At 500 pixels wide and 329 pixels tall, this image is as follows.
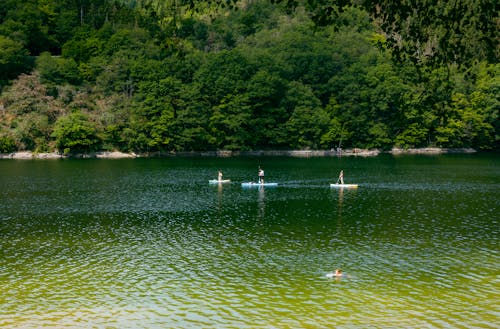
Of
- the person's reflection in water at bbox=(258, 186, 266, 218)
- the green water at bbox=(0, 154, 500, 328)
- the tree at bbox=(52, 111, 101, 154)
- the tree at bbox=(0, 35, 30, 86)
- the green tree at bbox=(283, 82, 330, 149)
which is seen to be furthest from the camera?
the green tree at bbox=(283, 82, 330, 149)

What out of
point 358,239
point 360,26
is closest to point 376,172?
point 358,239

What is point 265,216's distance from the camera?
47.1 metres

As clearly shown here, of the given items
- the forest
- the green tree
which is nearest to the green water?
the forest

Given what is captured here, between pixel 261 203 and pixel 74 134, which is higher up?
pixel 74 134

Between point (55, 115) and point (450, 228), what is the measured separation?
9479 centimetres

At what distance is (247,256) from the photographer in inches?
1312

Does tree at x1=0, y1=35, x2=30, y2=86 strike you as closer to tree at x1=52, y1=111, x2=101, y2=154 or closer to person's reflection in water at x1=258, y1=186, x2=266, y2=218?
tree at x1=52, y1=111, x2=101, y2=154

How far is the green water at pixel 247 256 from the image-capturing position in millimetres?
23969

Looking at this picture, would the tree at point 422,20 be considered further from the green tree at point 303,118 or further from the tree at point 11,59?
the tree at point 11,59

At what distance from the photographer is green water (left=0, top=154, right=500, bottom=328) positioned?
23969mm

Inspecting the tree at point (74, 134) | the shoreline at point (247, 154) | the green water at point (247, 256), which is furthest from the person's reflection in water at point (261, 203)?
the tree at point (74, 134)

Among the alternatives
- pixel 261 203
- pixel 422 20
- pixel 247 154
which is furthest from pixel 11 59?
pixel 422 20

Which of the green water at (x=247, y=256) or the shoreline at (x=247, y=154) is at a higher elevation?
the shoreline at (x=247, y=154)

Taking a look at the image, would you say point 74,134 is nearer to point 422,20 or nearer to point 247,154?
point 247,154
